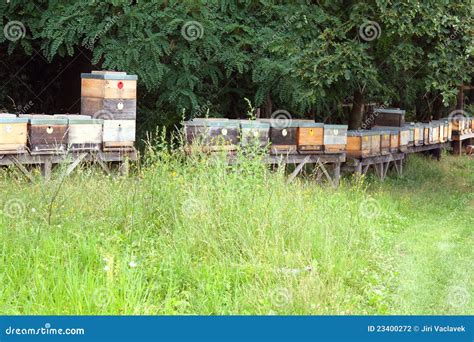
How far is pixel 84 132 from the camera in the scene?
1370 cm

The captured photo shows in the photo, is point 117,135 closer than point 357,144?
Yes

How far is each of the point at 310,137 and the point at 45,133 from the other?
5.20 m

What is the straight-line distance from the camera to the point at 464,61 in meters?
16.5

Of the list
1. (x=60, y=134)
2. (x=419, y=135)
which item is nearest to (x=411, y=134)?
(x=419, y=135)

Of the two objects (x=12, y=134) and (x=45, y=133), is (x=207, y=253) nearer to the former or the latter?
(x=12, y=134)

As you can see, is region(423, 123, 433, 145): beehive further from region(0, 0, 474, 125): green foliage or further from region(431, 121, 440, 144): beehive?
region(0, 0, 474, 125): green foliage

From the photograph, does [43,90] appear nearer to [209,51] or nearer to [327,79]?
[209,51]

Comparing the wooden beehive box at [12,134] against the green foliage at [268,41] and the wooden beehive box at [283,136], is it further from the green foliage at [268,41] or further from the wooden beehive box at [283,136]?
the wooden beehive box at [283,136]

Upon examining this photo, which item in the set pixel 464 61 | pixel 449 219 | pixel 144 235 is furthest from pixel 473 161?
pixel 144 235

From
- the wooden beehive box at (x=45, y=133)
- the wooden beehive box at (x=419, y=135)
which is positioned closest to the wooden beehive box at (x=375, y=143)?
the wooden beehive box at (x=419, y=135)

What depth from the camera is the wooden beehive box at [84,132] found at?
13523mm

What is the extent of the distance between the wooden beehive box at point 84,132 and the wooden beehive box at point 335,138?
15.0 feet

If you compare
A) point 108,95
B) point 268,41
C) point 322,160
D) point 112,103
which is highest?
point 268,41

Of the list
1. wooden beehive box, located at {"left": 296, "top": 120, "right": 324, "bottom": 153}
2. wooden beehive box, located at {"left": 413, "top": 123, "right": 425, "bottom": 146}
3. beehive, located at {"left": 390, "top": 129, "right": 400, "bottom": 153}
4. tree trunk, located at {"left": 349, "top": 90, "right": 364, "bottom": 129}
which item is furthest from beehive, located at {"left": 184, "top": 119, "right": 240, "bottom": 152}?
wooden beehive box, located at {"left": 413, "top": 123, "right": 425, "bottom": 146}
